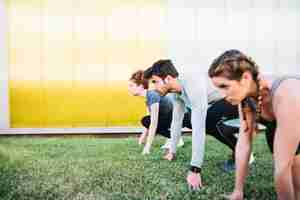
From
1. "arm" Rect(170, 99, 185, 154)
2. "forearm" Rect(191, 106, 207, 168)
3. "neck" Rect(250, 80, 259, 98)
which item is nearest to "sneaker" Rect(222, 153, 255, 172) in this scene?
"arm" Rect(170, 99, 185, 154)

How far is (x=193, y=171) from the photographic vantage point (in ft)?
7.49

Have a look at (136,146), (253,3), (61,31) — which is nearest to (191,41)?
(253,3)

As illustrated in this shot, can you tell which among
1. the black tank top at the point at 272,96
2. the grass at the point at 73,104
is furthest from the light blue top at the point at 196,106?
the grass at the point at 73,104

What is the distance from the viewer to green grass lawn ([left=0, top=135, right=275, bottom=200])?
2.12 metres

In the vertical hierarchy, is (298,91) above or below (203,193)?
above

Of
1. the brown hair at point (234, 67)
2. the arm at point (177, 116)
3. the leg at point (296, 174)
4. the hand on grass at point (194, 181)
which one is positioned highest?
the brown hair at point (234, 67)

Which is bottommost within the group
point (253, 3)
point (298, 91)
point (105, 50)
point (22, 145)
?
point (22, 145)

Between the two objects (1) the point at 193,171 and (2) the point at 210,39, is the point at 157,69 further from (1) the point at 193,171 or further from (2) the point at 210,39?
(2) the point at 210,39

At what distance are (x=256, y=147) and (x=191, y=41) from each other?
190 centimetres

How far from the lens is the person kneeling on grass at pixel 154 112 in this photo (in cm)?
340

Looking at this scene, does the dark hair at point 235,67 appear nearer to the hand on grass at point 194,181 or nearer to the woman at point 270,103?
the woman at point 270,103

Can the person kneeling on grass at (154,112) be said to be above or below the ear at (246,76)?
below

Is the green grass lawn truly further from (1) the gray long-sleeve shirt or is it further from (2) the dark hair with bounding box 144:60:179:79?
(2) the dark hair with bounding box 144:60:179:79

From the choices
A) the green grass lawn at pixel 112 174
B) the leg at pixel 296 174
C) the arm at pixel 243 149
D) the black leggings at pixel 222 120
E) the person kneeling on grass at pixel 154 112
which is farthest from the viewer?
the person kneeling on grass at pixel 154 112
